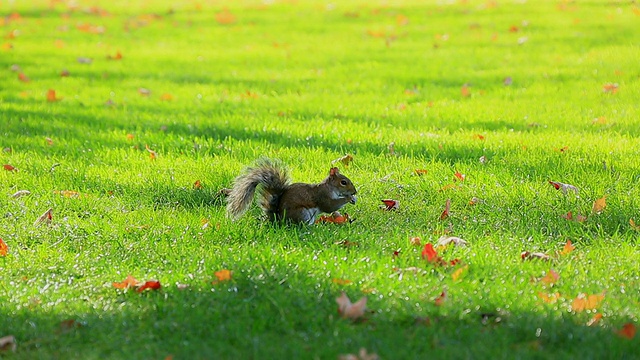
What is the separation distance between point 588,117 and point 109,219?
183 inches

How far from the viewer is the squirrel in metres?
4.75

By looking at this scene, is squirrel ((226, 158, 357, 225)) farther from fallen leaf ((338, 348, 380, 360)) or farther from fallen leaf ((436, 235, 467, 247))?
fallen leaf ((338, 348, 380, 360))

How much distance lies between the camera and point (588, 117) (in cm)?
767

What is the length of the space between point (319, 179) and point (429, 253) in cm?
175

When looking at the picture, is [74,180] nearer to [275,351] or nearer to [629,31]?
[275,351]

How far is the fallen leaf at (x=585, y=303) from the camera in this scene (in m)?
3.71

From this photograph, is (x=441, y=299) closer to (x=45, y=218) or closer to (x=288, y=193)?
(x=288, y=193)

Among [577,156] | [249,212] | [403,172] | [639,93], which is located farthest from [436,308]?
[639,93]

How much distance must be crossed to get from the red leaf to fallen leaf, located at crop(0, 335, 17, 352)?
2.03 metres

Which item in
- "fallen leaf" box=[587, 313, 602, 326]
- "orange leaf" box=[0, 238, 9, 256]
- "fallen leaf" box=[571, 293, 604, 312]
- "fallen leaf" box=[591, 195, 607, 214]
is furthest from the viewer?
"fallen leaf" box=[591, 195, 607, 214]

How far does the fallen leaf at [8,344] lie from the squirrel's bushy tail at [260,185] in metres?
1.54

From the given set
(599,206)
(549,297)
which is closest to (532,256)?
(549,297)

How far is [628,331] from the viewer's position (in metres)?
3.41

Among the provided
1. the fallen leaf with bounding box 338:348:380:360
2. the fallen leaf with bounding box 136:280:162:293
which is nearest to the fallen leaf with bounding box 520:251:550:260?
the fallen leaf with bounding box 338:348:380:360
